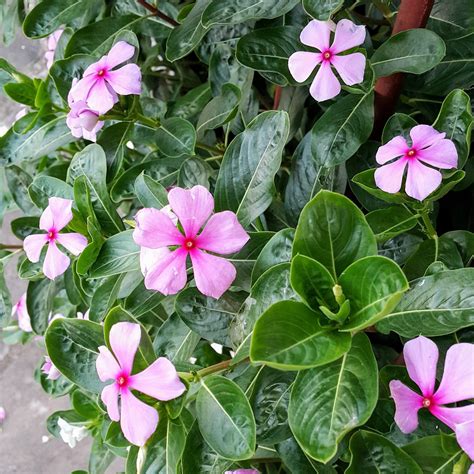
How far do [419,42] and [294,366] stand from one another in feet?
1.39

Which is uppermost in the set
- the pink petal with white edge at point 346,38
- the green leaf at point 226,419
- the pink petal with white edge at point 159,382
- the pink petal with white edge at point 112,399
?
the pink petal with white edge at point 346,38

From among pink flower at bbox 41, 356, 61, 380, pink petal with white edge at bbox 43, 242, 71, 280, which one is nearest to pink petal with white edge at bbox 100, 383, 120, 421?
pink petal with white edge at bbox 43, 242, 71, 280

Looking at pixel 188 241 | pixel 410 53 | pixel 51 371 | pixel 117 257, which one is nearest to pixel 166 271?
pixel 188 241

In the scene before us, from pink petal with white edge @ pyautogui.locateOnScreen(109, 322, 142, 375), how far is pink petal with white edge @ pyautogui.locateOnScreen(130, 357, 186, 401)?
0.6 inches

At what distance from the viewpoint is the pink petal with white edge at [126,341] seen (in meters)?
0.55

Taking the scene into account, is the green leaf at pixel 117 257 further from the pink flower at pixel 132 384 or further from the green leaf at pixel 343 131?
the green leaf at pixel 343 131

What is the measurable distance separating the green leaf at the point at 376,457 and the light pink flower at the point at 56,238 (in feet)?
1.20

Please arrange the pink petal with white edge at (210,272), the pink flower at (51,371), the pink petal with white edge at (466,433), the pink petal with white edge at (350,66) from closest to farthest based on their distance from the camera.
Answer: the pink petal with white edge at (466,433) → the pink petal with white edge at (210,272) → the pink petal with white edge at (350,66) → the pink flower at (51,371)

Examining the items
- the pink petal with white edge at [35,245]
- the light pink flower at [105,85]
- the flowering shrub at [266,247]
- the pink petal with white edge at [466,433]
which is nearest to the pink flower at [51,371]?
the flowering shrub at [266,247]

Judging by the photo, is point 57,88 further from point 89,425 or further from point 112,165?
point 89,425

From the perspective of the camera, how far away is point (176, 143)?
85cm

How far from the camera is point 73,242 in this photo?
28.5 inches

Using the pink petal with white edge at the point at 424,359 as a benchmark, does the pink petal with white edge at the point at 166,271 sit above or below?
above

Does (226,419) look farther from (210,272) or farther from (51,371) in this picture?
(51,371)
